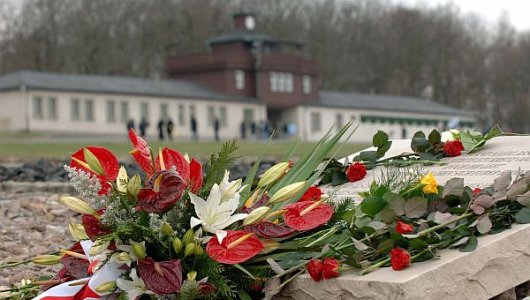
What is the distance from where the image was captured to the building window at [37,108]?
198ft

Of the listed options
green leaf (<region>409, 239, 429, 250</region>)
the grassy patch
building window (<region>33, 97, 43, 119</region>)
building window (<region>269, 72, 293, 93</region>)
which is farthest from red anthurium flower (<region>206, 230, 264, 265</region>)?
building window (<region>269, 72, 293, 93</region>)

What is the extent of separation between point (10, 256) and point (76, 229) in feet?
6.75

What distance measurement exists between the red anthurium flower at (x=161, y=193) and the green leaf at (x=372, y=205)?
1.00m

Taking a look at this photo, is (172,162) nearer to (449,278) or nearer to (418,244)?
(418,244)

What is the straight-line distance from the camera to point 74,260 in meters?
5.89

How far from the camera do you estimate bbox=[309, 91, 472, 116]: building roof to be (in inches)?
3177

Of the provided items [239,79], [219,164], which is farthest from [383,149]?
[239,79]

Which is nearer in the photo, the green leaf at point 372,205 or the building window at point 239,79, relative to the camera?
the green leaf at point 372,205

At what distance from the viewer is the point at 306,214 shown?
568 cm

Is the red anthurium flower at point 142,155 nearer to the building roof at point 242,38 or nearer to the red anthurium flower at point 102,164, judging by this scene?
the red anthurium flower at point 102,164

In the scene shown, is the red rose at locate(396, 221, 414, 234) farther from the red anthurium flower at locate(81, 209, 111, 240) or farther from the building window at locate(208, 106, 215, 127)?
the building window at locate(208, 106, 215, 127)

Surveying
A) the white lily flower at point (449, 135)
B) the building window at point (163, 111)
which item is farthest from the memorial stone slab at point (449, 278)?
the building window at point (163, 111)

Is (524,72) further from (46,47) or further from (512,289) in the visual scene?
(512,289)

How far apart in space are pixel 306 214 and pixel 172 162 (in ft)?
2.52
